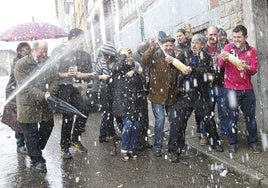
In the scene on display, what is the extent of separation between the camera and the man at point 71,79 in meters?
6.68

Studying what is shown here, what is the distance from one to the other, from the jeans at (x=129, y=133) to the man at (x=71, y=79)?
2.92 feet

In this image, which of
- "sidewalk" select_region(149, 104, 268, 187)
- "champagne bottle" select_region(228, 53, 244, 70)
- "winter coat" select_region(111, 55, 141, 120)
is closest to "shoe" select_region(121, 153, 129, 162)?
"winter coat" select_region(111, 55, 141, 120)

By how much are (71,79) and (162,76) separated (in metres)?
1.61

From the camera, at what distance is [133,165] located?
20.3 feet

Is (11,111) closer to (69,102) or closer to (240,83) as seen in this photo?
(69,102)

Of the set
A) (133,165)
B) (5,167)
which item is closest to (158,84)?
(133,165)

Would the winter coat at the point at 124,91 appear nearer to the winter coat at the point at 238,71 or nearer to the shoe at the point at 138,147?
the shoe at the point at 138,147

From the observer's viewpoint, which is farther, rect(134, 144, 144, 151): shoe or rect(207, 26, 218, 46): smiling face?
rect(134, 144, 144, 151): shoe

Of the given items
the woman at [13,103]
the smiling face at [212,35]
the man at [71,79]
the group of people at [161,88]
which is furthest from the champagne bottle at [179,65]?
the woman at [13,103]

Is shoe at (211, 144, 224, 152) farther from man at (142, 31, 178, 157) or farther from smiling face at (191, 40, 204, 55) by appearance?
smiling face at (191, 40, 204, 55)

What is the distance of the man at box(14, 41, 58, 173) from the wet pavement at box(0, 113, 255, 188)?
0.41 metres

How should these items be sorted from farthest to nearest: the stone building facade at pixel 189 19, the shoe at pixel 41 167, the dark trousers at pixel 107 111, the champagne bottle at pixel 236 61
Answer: the dark trousers at pixel 107 111 < the stone building facade at pixel 189 19 < the shoe at pixel 41 167 < the champagne bottle at pixel 236 61

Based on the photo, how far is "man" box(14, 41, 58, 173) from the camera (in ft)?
19.4

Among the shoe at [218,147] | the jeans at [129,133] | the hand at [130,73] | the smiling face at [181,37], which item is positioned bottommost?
the shoe at [218,147]
